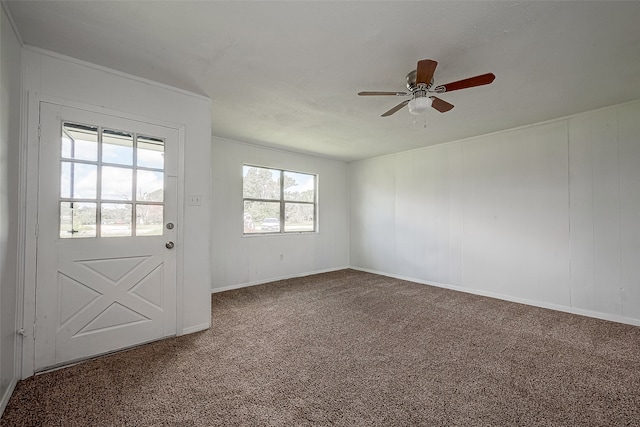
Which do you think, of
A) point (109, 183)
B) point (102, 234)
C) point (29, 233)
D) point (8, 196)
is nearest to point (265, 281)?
point (102, 234)

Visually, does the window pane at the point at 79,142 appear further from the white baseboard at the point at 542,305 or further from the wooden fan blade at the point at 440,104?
the white baseboard at the point at 542,305

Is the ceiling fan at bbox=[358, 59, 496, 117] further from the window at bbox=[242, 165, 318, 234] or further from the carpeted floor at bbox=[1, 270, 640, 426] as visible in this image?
the window at bbox=[242, 165, 318, 234]

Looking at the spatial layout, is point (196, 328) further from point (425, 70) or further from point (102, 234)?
point (425, 70)

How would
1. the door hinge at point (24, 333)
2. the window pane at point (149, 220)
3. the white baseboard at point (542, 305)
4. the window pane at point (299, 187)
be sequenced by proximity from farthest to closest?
the window pane at point (299, 187), the white baseboard at point (542, 305), the window pane at point (149, 220), the door hinge at point (24, 333)

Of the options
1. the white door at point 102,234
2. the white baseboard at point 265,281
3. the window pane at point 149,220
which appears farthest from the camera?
the white baseboard at point 265,281

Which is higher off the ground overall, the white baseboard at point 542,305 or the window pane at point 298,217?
the window pane at point 298,217

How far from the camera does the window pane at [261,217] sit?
504cm

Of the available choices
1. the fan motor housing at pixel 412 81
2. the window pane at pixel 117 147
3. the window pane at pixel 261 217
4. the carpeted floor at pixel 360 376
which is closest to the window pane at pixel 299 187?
the window pane at pixel 261 217

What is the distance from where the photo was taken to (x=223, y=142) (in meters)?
4.64

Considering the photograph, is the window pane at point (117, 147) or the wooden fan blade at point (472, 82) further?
the window pane at point (117, 147)

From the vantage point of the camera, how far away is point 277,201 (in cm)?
542

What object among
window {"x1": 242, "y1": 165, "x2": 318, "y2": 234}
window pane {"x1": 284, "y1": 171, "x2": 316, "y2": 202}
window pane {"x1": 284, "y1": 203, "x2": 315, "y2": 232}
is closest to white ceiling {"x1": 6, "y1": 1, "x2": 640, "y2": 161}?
window {"x1": 242, "y1": 165, "x2": 318, "y2": 234}

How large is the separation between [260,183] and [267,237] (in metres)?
1.00

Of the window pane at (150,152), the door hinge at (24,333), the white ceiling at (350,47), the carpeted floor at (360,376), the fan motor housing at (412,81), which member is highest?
the white ceiling at (350,47)
